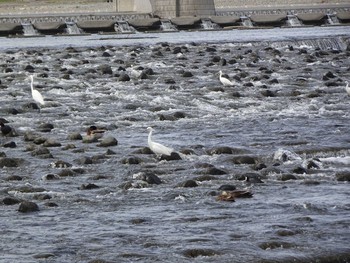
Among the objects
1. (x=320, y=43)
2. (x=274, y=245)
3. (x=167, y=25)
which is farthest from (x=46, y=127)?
(x=167, y=25)

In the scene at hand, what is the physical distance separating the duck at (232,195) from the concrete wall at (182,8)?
5533 centimetres

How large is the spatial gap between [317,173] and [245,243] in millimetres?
4802

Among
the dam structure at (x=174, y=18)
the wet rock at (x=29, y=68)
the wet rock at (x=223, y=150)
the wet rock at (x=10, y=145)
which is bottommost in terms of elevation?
the dam structure at (x=174, y=18)

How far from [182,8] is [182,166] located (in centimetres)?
5345

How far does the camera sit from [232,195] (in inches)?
632

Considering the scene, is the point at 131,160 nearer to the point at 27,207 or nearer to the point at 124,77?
the point at 27,207

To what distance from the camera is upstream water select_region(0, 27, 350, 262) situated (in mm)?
13500

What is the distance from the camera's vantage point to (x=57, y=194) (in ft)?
54.3

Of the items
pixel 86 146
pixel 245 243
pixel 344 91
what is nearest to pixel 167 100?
pixel 344 91

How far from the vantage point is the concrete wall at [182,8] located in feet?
233

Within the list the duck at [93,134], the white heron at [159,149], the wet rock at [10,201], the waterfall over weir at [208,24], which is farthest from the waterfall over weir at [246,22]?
the wet rock at [10,201]

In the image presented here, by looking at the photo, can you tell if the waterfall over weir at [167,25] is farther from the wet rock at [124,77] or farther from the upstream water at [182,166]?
the wet rock at [124,77]

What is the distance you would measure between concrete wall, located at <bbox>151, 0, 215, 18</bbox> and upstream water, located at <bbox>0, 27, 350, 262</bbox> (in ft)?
99.2

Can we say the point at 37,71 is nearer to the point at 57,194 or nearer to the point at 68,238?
the point at 57,194
